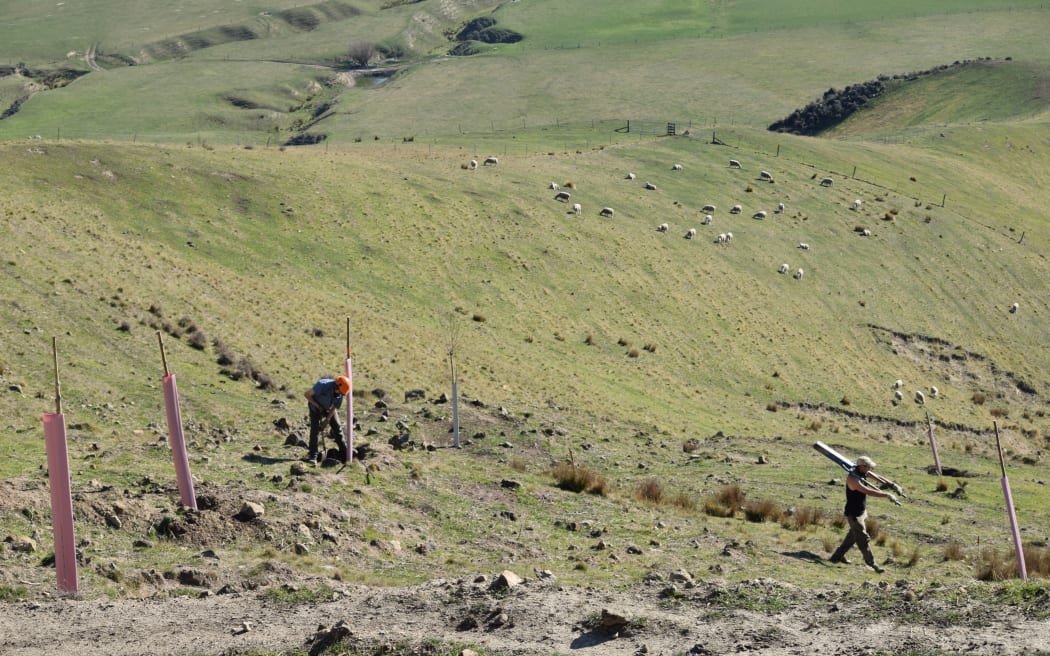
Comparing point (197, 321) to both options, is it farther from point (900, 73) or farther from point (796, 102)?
point (900, 73)

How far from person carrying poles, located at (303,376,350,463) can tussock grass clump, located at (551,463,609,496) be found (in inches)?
203

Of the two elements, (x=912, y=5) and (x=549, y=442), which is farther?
(x=912, y=5)

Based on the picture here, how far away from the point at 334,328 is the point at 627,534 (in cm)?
2336

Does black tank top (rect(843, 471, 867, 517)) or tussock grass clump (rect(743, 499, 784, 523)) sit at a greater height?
black tank top (rect(843, 471, 867, 517))

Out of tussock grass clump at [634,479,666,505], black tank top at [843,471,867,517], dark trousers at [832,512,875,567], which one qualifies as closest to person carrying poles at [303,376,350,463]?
tussock grass clump at [634,479,666,505]

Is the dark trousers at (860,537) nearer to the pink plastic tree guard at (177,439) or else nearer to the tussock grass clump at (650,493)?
the tussock grass clump at (650,493)

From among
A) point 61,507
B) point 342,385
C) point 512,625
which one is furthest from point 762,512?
point 61,507

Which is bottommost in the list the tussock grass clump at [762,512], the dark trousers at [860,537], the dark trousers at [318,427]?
the tussock grass clump at [762,512]

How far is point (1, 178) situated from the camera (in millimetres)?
47844

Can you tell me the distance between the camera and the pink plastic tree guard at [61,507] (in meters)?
15.2

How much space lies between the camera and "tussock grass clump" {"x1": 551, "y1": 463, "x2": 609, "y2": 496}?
24719mm

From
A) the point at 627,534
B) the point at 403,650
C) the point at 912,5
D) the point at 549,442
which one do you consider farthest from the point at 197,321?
the point at 912,5

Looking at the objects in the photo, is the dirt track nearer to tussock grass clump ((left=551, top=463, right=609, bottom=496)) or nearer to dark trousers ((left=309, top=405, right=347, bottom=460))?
dark trousers ((left=309, top=405, right=347, bottom=460))

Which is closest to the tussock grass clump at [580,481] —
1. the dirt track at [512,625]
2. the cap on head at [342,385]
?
the cap on head at [342,385]
